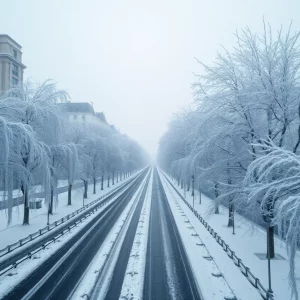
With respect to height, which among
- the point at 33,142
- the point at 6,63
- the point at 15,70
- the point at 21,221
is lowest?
the point at 21,221

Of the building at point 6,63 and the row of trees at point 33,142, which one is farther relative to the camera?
the building at point 6,63

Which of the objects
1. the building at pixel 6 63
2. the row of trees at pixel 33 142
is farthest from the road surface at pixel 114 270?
the building at pixel 6 63

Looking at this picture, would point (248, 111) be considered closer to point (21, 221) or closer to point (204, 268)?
point (204, 268)

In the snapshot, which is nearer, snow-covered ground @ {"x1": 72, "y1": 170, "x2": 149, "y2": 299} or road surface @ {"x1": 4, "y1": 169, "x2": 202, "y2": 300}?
road surface @ {"x1": 4, "y1": 169, "x2": 202, "y2": 300}

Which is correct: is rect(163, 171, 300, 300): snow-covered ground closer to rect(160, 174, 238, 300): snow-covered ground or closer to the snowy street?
the snowy street

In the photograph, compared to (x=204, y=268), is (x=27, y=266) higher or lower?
higher

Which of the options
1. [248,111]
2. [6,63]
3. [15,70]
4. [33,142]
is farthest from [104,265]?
[15,70]

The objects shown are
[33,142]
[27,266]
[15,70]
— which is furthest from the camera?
[15,70]

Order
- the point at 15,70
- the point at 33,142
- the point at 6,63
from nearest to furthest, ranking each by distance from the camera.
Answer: the point at 33,142 → the point at 6,63 → the point at 15,70

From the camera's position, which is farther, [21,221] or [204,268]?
[21,221]

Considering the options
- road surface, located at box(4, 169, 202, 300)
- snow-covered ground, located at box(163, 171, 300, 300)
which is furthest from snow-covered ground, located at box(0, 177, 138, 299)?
snow-covered ground, located at box(163, 171, 300, 300)

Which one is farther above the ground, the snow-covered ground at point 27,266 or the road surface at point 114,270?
the snow-covered ground at point 27,266

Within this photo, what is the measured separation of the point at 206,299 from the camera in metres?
11.2

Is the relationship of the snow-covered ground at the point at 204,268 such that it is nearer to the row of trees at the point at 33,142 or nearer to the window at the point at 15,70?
the row of trees at the point at 33,142
